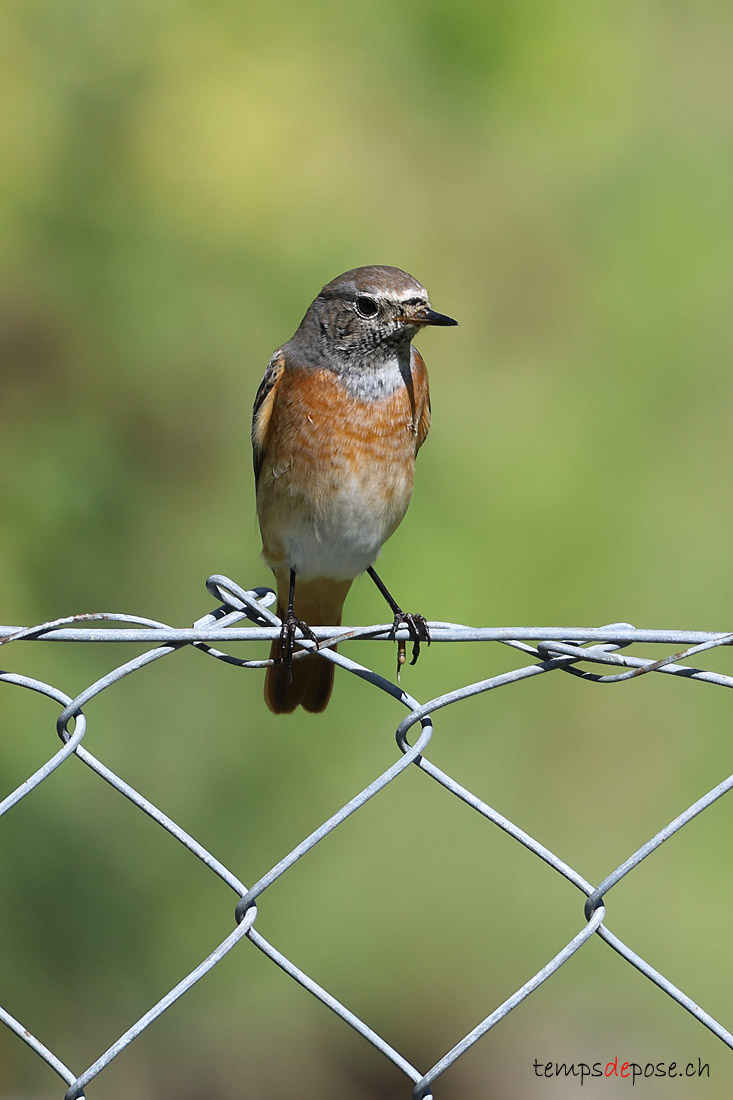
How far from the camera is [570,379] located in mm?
5160

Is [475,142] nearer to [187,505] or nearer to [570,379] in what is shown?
[570,379]

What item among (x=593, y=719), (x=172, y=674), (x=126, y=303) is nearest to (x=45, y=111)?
(x=126, y=303)

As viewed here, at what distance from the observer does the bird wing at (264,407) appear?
2838 millimetres

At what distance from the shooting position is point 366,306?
274 cm

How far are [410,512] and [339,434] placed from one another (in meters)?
1.98

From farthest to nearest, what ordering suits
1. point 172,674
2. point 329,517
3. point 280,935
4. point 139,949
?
point 172,674 < point 280,935 < point 139,949 < point 329,517

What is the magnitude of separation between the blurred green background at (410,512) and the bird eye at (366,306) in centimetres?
147

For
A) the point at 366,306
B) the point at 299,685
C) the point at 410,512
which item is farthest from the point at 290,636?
the point at 410,512

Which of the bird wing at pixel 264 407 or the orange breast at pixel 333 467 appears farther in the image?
the bird wing at pixel 264 407

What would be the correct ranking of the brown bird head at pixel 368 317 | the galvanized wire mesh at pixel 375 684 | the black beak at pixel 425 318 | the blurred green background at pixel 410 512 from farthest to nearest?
the blurred green background at pixel 410 512
the brown bird head at pixel 368 317
the black beak at pixel 425 318
the galvanized wire mesh at pixel 375 684

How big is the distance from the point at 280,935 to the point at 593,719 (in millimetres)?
1541

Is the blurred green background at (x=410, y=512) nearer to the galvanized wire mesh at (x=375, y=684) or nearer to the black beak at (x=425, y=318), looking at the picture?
the black beak at (x=425, y=318)

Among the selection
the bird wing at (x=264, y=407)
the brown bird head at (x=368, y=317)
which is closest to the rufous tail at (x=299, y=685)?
the bird wing at (x=264, y=407)

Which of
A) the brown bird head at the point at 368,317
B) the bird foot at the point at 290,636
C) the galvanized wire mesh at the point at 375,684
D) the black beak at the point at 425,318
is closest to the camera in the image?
the galvanized wire mesh at the point at 375,684
